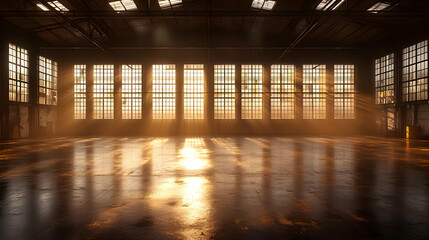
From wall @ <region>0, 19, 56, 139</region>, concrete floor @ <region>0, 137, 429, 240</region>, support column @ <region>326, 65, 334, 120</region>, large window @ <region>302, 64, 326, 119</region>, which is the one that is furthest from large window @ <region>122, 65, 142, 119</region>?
support column @ <region>326, 65, 334, 120</region>

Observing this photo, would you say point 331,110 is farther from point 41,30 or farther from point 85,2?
point 41,30

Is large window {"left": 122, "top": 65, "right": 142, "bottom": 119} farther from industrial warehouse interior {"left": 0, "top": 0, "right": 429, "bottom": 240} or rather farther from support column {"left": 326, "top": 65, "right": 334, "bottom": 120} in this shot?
support column {"left": 326, "top": 65, "right": 334, "bottom": 120}

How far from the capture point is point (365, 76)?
26.5m

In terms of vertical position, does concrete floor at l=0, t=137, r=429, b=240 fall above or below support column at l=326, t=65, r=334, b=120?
below

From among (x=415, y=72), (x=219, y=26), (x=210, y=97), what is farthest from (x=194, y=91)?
(x=415, y=72)

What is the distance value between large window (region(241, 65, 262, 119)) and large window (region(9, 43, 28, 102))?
2018 centimetres

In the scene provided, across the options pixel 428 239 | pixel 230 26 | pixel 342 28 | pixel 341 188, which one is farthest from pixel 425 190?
pixel 230 26

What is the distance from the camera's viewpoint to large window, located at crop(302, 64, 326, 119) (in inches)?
1045

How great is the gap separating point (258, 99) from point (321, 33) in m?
8.78

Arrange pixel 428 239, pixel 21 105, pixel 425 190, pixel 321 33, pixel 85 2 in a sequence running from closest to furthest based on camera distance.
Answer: pixel 428 239 < pixel 425 190 < pixel 85 2 < pixel 21 105 < pixel 321 33

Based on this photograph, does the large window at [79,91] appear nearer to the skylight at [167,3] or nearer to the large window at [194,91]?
the large window at [194,91]

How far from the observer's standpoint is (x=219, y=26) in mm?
24953

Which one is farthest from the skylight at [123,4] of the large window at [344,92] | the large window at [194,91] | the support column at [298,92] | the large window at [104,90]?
the large window at [344,92]

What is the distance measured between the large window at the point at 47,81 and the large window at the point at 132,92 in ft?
22.6
